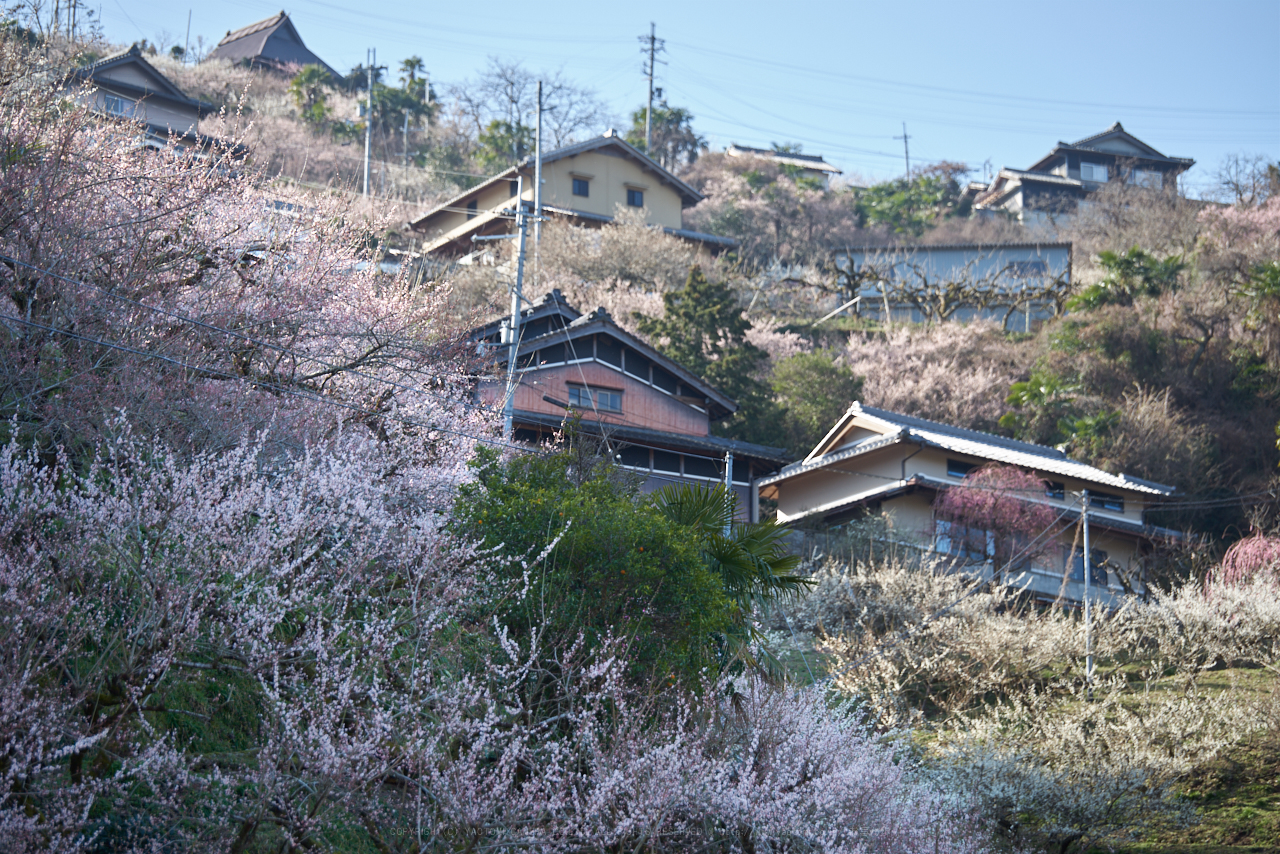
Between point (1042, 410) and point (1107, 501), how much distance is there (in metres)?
7.25

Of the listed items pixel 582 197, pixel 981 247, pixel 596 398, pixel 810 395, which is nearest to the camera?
pixel 596 398

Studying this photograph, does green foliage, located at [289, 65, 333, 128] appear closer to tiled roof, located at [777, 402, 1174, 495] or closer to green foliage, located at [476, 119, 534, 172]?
green foliage, located at [476, 119, 534, 172]

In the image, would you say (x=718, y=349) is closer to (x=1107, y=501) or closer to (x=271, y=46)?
(x=1107, y=501)

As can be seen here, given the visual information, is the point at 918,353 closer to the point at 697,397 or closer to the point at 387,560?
the point at 697,397

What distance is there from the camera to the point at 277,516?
9.99 metres

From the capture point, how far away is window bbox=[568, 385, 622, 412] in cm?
2798

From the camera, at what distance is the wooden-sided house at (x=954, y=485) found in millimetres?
28500

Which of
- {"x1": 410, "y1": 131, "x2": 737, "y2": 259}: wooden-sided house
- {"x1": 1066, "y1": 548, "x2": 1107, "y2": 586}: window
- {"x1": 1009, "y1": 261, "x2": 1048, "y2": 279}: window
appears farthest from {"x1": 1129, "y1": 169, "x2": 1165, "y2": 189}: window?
{"x1": 1066, "y1": 548, "x2": 1107, "y2": 586}: window

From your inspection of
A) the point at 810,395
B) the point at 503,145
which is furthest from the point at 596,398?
the point at 503,145

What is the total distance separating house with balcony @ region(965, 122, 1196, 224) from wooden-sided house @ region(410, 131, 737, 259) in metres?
24.7

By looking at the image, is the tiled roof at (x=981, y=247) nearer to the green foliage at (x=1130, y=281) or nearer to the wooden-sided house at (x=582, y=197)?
the green foliage at (x=1130, y=281)

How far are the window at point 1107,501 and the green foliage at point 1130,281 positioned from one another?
14.8m

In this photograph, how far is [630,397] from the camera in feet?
95.5

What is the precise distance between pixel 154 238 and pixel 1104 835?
16.5 m
